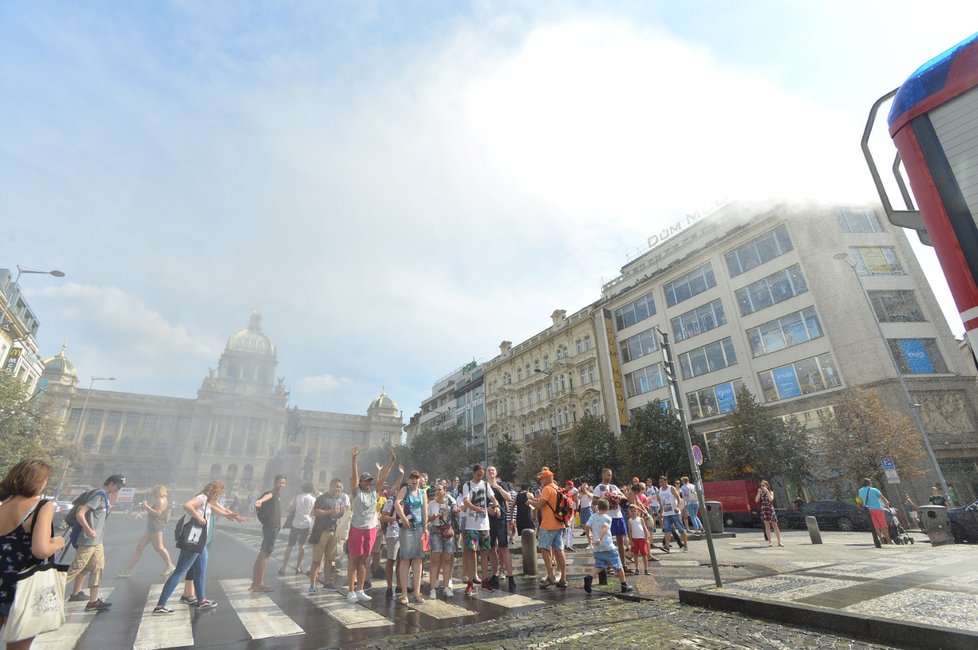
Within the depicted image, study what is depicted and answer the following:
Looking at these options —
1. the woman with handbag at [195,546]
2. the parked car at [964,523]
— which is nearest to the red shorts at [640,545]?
the woman with handbag at [195,546]

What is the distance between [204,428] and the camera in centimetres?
8338

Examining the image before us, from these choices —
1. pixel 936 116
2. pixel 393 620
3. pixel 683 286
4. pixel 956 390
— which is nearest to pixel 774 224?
pixel 683 286

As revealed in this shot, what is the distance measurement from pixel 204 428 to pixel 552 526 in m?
94.4

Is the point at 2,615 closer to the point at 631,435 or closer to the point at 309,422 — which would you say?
the point at 631,435

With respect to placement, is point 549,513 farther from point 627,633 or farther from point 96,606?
point 96,606

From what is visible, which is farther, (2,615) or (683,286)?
(683,286)

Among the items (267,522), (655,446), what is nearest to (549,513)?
(267,522)

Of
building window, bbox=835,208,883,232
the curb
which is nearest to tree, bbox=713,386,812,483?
building window, bbox=835,208,883,232

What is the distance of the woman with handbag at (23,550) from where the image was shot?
325cm

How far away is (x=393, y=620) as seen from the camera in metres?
5.93

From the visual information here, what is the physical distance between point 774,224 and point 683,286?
821 cm

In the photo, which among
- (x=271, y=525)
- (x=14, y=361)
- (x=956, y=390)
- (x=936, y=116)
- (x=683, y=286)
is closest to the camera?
(x=936, y=116)

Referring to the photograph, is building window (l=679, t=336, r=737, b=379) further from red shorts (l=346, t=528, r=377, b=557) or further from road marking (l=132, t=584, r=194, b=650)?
road marking (l=132, t=584, r=194, b=650)

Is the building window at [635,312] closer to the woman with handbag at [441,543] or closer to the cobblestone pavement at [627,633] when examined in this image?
the woman with handbag at [441,543]
